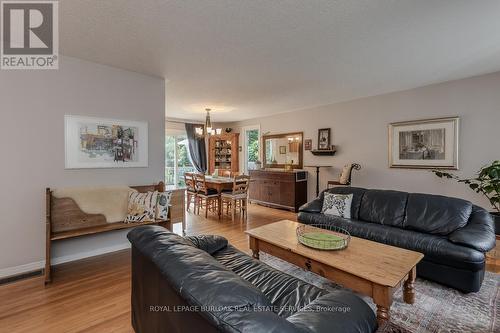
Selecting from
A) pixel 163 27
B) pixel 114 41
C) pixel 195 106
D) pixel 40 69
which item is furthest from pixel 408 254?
pixel 195 106

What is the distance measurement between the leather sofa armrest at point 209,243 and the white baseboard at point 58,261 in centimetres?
183

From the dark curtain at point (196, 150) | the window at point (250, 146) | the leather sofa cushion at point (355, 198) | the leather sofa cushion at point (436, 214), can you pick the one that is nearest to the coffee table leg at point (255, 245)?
the leather sofa cushion at point (355, 198)

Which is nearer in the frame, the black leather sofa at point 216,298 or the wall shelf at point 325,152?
the black leather sofa at point 216,298

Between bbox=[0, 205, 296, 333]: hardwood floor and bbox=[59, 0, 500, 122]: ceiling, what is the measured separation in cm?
245

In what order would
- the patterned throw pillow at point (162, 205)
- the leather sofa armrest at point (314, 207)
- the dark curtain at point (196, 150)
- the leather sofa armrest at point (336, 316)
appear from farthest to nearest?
the dark curtain at point (196, 150), the leather sofa armrest at point (314, 207), the patterned throw pillow at point (162, 205), the leather sofa armrest at point (336, 316)

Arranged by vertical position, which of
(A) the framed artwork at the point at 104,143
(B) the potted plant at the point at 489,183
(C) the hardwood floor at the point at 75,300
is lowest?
(C) the hardwood floor at the point at 75,300

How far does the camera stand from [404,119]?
4332 mm

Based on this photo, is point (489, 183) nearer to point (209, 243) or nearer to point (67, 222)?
point (209, 243)

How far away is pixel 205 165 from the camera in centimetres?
774

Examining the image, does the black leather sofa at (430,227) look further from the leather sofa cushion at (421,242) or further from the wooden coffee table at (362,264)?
the wooden coffee table at (362,264)

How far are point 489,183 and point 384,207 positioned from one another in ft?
4.84

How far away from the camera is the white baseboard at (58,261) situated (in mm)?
2593

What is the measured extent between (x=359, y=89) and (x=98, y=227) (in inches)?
176

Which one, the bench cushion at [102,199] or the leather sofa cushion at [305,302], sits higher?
the bench cushion at [102,199]
